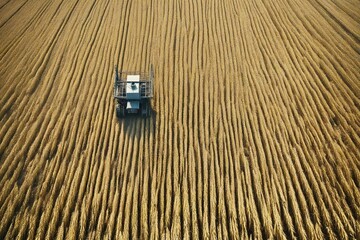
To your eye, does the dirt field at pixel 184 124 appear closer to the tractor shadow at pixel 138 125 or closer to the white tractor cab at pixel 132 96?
the tractor shadow at pixel 138 125

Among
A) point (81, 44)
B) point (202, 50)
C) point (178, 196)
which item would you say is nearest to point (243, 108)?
point (202, 50)

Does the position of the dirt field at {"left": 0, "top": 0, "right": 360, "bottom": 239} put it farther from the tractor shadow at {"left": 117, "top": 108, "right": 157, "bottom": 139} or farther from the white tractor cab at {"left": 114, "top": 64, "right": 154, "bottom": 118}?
the white tractor cab at {"left": 114, "top": 64, "right": 154, "bottom": 118}

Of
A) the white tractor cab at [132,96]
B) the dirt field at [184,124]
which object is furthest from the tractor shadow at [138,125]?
the white tractor cab at [132,96]

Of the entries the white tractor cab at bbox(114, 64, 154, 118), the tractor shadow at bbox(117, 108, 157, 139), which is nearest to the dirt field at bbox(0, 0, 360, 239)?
the tractor shadow at bbox(117, 108, 157, 139)

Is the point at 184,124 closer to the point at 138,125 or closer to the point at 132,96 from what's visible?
the point at 138,125

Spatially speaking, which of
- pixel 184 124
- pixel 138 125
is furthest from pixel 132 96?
pixel 184 124

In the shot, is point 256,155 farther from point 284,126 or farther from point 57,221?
point 57,221
